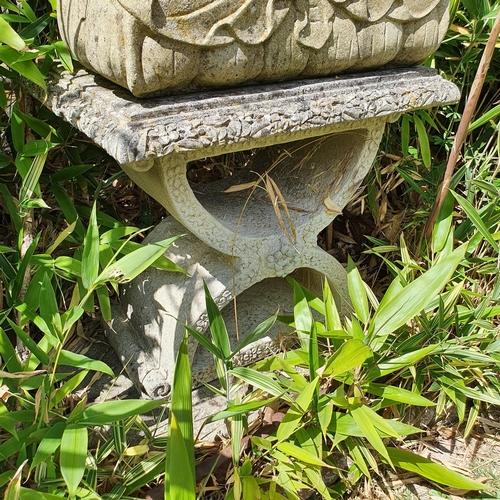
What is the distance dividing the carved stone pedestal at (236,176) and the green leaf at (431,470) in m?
0.48

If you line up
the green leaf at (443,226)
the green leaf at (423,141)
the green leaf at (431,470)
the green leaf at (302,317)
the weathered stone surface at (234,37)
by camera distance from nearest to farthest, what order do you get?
1. the weathered stone surface at (234,37)
2. the green leaf at (431,470)
3. the green leaf at (302,317)
4. the green leaf at (443,226)
5. the green leaf at (423,141)

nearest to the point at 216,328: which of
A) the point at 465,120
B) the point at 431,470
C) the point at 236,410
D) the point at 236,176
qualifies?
the point at 236,410

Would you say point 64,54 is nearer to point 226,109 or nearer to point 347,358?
point 226,109

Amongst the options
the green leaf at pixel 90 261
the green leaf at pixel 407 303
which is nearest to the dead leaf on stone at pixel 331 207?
the green leaf at pixel 407 303

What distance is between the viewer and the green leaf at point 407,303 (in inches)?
52.0

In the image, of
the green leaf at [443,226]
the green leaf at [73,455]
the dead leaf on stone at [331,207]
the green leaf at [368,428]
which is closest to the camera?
the green leaf at [73,455]

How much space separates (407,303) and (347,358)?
214mm

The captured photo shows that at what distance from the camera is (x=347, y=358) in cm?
123

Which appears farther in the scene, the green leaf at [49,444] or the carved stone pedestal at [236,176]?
the carved stone pedestal at [236,176]

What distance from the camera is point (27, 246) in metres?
1.38

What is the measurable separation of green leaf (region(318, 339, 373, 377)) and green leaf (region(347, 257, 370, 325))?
0.17 m

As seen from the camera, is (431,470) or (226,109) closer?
(226,109)

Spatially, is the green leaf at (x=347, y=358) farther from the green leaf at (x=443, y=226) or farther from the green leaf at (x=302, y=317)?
the green leaf at (x=443, y=226)

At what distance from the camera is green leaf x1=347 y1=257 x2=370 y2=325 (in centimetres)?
142
